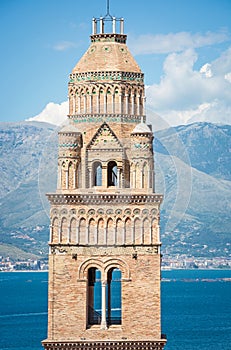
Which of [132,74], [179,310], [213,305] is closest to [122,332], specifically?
[132,74]

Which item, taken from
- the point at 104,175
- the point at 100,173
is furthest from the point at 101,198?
the point at 100,173

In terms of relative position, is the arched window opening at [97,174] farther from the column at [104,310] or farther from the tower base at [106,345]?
the tower base at [106,345]

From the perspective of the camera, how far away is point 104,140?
117ft

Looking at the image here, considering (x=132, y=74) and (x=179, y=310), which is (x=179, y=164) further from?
(x=179, y=310)

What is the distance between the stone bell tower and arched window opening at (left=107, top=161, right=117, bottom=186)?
120 mm

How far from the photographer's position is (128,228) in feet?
116

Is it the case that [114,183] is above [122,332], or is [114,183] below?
above

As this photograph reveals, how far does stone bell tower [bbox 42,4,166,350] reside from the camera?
35.1 metres

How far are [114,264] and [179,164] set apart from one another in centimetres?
519

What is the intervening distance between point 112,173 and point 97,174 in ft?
2.70

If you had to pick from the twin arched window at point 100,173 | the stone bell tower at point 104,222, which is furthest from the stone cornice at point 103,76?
the twin arched window at point 100,173

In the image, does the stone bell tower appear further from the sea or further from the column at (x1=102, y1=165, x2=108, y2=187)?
the sea

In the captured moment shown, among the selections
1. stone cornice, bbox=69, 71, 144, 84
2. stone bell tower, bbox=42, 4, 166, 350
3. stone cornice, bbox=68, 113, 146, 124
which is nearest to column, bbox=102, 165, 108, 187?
stone bell tower, bbox=42, 4, 166, 350

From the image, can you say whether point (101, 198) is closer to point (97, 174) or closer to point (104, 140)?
point (97, 174)
